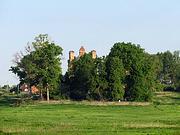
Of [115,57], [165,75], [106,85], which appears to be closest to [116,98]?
[106,85]

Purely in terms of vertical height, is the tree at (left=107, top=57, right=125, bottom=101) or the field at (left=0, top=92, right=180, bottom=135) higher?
the tree at (left=107, top=57, right=125, bottom=101)

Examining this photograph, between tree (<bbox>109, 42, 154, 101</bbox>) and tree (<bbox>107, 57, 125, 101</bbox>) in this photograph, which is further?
tree (<bbox>109, 42, 154, 101</bbox>)

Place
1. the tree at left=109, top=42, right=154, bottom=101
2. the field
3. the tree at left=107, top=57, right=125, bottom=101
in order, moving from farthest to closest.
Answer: the tree at left=109, top=42, right=154, bottom=101 < the tree at left=107, top=57, right=125, bottom=101 < the field

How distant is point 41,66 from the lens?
374 ft

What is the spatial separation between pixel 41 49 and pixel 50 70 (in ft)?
20.0

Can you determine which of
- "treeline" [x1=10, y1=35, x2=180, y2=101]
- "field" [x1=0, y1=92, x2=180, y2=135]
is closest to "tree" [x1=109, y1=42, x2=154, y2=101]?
"treeline" [x1=10, y1=35, x2=180, y2=101]

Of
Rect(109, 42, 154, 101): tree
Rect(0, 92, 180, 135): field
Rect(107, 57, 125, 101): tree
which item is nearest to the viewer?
Rect(0, 92, 180, 135): field

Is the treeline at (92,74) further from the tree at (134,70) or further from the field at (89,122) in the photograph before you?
the field at (89,122)

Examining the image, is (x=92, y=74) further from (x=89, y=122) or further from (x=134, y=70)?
(x=89, y=122)

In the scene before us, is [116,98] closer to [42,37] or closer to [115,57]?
[115,57]

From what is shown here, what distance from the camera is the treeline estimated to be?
111 meters

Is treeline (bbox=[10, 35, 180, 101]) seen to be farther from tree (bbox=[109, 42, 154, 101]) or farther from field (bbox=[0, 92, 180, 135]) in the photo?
field (bbox=[0, 92, 180, 135])

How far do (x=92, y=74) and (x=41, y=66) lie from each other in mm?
11954

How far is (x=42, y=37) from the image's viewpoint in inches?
4552
